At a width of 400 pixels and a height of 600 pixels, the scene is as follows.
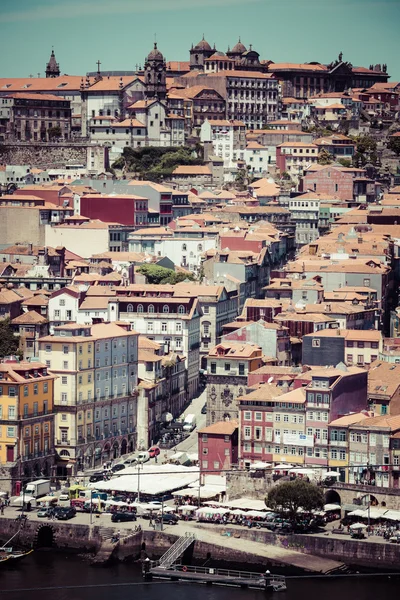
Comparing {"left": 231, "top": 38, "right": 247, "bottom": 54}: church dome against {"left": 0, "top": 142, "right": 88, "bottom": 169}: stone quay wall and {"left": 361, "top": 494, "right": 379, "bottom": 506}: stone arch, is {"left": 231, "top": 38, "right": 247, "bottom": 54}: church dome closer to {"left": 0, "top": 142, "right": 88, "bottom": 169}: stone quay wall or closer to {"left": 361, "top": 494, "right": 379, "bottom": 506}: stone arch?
{"left": 0, "top": 142, "right": 88, "bottom": 169}: stone quay wall

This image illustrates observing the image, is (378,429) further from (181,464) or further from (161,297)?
(161,297)

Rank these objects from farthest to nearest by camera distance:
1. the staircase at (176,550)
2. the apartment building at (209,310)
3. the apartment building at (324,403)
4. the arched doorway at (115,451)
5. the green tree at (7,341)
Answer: the apartment building at (209,310) < the green tree at (7,341) < the arched doorway at (115,451) < the apartment building at (324,403) < the staircase at (176,550)

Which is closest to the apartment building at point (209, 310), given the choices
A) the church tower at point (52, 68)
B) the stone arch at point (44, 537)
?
the stone arch at point (44, 537)

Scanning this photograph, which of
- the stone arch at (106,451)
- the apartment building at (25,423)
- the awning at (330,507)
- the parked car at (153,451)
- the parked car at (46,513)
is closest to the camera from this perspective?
the awning at (330,507)

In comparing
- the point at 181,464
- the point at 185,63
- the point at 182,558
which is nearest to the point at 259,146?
the point at 185,63

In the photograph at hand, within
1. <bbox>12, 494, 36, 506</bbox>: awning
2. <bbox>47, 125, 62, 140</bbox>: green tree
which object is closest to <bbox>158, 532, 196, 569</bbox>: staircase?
<bbox>12, 494, 36, 506</bbox>: awning

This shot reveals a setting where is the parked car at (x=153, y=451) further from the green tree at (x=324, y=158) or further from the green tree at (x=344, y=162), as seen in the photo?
the green tree at (x=344, y=162)

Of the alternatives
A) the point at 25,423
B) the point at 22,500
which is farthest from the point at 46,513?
the point at 25,423

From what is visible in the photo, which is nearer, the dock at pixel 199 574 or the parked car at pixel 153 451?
the dock at pixel 199 574
